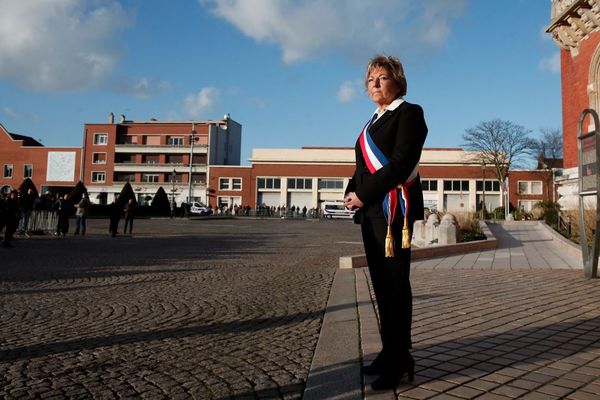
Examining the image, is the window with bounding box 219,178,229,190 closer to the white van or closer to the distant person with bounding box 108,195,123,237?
the white van

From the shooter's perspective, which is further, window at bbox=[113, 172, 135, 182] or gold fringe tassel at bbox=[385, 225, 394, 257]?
window at bbox=[113, 172, 135, 182]

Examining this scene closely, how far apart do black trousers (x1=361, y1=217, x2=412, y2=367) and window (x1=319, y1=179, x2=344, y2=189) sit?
68005 millimetres

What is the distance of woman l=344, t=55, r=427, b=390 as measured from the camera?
9.00 ft

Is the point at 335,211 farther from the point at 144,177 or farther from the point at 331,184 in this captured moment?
the point at 144,177

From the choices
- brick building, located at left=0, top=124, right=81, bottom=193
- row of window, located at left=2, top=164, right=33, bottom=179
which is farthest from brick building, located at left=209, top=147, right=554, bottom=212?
row of window, located at left=2, top=164, right=33, bottom=179

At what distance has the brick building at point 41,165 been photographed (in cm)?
7506

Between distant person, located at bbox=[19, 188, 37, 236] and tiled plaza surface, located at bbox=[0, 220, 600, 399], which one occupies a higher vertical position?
distant person, located at bbox=[19, 188, 37, 236]

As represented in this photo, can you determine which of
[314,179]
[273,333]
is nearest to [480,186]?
[314,179]

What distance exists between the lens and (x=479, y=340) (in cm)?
396

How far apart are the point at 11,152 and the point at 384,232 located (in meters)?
86.4

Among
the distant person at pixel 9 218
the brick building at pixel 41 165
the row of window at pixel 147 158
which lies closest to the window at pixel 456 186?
the row of window at pixel 147 158

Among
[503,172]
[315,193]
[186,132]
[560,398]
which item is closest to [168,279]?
[560,398]

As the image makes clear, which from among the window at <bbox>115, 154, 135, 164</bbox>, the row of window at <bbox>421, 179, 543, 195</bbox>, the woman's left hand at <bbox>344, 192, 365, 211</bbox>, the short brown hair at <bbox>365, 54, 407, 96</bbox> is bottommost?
the woman's left hand at <bbox>344, 192, 365, 211</bbox>

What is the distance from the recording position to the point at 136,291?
661 centimetres
